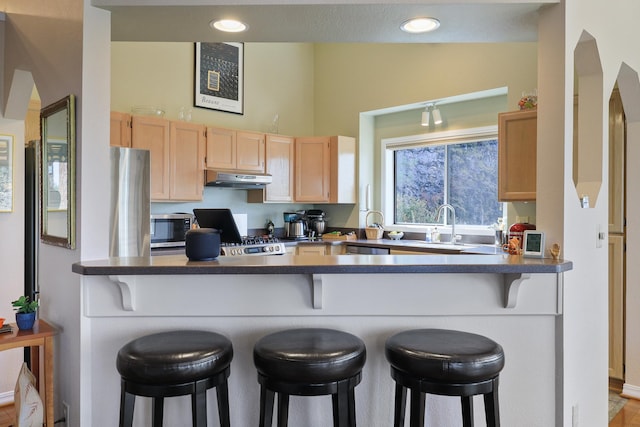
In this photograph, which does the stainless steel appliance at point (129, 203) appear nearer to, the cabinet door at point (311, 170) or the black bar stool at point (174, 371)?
the black bar stool at point (174, 371)

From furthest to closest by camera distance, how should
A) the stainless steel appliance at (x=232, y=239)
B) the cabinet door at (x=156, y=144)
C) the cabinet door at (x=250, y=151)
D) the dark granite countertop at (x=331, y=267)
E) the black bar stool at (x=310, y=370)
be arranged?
1. the cabinet door at (x=250, y=151)
2. the cabinet door at (x=156, y=144)
3. the stainless steel appliance at (x=232, y=239)
4. the dark granite countertop at (x=331, y=267)
5. the black bar stool at (x=310, y=370)

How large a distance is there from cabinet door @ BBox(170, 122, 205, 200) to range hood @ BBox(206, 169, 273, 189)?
0.12 metres

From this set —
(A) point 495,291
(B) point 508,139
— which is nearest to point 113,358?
(A) point 495,291

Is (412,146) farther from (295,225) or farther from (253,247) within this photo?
(253,247)

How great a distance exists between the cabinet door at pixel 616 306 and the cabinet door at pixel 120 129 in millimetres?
4123

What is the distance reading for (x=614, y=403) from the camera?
319cm

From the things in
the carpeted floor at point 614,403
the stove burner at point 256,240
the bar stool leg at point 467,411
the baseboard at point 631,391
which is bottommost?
the carpeted floor at point 614,403

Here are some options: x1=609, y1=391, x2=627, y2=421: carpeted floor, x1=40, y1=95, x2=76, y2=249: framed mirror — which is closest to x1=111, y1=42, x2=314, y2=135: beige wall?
x1=40, y1=95, x2=76, y2=249: framed mirror

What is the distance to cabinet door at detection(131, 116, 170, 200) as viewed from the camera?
4.14m

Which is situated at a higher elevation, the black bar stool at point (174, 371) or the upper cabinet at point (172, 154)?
the upper cabinet at point (172, 154)

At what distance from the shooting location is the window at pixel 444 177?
4.74 meters

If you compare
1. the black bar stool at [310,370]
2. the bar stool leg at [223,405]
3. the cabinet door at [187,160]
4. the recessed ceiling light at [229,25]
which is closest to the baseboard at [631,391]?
the black bar stool at [310,370]

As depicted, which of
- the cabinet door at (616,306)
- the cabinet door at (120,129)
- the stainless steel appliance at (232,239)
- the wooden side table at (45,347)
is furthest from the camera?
the cabinet door at (120,129)

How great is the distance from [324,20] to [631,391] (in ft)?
11.0
